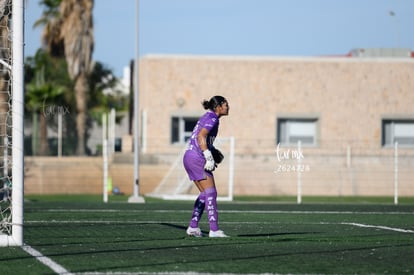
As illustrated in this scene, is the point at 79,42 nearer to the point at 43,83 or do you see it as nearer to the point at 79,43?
the point at 79,43

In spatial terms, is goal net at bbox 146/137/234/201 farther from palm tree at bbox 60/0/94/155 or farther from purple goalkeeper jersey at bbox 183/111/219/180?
purple goalkeeper jersey at bbox 183/111/219/180

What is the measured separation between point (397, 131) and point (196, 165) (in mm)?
34047

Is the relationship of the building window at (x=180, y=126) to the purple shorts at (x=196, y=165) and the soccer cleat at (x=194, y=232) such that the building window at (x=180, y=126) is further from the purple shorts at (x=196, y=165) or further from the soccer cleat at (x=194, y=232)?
the purple shorts at (x=196, y=165)

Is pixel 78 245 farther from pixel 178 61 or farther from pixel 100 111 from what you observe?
pixel 100 111

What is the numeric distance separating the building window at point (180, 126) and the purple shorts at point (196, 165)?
31891 millimetres

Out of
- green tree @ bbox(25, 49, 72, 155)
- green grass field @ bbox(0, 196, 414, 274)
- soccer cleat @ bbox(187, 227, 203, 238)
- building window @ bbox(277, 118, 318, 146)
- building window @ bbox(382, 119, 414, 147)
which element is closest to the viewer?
green grass field @ bbox(0, 196, 414, 274)

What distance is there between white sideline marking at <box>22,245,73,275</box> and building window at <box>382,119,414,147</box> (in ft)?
118

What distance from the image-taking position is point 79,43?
50.4m

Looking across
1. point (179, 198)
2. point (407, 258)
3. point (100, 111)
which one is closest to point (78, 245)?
point (407, 258)

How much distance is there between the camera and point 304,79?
152 ft

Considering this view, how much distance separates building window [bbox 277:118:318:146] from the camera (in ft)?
152

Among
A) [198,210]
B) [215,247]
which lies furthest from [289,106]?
[215,247]

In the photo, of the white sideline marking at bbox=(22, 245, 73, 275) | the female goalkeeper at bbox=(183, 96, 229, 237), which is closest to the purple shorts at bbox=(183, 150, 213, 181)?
the female goalkeeper at bbox=(183, 96, 229, 237)

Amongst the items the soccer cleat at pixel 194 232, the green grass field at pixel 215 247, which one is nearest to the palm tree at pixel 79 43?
the green grass field at pixel 215 247
